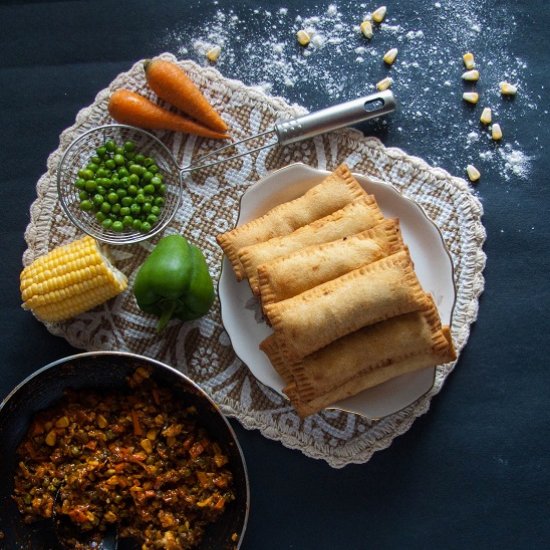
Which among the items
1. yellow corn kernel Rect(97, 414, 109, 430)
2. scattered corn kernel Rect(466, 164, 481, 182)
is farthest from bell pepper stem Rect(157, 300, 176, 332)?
scattered corn kernel Rect(466, 164, 481, 182)

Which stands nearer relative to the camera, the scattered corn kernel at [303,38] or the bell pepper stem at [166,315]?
the bell pepper stem at [166,315]

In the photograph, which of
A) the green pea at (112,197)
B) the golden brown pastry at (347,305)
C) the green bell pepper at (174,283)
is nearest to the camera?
the golden brown pastry at (347,305)

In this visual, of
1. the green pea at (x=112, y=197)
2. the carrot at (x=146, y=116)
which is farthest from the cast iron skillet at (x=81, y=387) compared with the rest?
the carrot at (x=146, y=116)

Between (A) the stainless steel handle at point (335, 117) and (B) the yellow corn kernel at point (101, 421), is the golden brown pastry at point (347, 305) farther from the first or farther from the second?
(B) the yellow corn kernel at point (101, 421)

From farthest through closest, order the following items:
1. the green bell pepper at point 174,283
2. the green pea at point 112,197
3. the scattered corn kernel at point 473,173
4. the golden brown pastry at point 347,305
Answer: the scattered corn kernel at point 473,173
the green pea at point 112,197
the green bell pepper at point 174,283
the golden brown pastry at point 347,305

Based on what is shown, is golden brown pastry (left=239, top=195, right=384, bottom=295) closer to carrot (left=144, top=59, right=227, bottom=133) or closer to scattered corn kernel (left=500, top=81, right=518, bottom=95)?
carrot (left=144, top=59, right=227, bottom=133)

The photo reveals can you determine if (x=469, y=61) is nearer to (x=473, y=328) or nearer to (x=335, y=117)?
(x=335, y=117)
